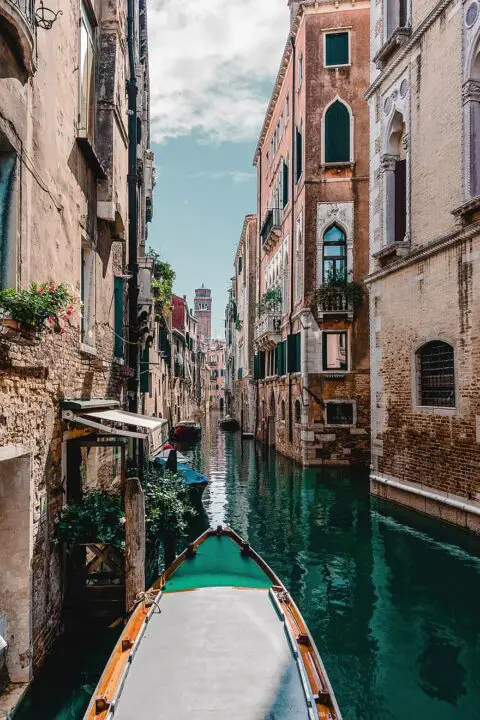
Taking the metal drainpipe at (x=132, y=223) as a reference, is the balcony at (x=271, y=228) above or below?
above

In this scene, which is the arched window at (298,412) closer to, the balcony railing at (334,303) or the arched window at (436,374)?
the balcony railing at (334,303)

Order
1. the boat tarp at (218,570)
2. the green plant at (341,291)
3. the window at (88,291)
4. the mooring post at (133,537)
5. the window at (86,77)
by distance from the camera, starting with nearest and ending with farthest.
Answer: the boat tarp at (218,570)
the mooring post at (133,537)
the window at (86,77)
the window at (88,291)
the green plant at (341,291)

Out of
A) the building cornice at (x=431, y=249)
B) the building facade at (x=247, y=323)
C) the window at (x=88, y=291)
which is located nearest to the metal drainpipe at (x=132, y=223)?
the window at (x=88, y=291)

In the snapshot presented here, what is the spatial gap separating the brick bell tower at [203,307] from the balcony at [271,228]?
223 feet

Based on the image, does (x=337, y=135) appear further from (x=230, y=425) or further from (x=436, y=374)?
(x=230, y=425)

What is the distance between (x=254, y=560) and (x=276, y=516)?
20.6 feet

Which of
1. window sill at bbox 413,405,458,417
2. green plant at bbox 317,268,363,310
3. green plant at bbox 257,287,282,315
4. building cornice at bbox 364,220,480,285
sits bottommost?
window sill at bbox 413,405,458,417

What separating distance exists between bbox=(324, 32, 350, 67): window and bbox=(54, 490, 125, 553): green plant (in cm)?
1796

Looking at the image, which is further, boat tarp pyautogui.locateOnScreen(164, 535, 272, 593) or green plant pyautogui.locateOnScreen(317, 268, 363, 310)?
green plant pyautogui.locateOnScreen(317, 268, 363, 310)

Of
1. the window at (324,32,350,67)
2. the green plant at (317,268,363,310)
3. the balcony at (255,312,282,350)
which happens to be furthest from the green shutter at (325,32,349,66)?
the balcony at (255,312,282,350)

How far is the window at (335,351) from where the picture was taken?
63.0 ft

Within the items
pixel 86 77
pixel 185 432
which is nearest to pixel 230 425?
pixel 185 432

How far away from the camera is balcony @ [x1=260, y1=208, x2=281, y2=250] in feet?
82.0

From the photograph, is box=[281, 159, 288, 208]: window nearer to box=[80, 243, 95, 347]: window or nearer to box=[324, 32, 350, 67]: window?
box=[324, 32, 350, 67]: window
